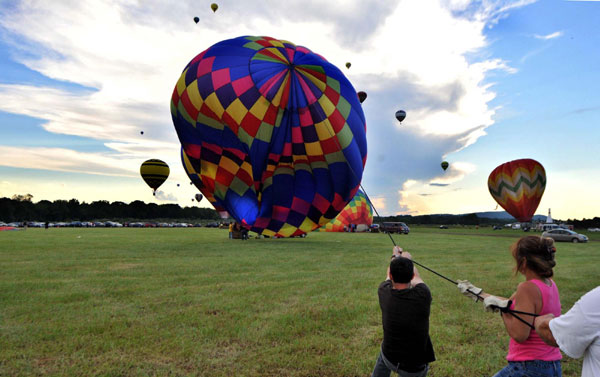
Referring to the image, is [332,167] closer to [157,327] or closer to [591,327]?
[157,327]

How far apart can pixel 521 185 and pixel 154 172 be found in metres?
31.4

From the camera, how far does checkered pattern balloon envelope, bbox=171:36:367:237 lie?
43.6 feet

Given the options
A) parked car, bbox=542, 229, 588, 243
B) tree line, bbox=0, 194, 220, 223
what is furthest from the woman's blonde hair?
tree line, bbox=0, 194, 220, 223

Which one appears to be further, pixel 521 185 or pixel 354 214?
pixel 354 214

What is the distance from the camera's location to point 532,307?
234 cm

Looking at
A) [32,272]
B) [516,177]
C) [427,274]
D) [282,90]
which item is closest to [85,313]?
[32,272]

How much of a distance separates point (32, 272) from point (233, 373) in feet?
30.5

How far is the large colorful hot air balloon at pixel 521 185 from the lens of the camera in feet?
99.5

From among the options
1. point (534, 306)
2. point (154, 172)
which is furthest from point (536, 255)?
point (154, 172)

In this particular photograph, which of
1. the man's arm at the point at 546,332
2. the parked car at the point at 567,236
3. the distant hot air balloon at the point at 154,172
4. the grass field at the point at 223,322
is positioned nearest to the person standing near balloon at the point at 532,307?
the man's arm at the point at 546,332

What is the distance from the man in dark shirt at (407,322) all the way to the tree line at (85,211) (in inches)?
4557

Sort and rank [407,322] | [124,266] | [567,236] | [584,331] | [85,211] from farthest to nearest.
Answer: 1. [85,211]
2. [567,236]
3. [124,266]
4. [407,322]
5. [584,331]

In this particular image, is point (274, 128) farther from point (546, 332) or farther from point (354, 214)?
point (354, 214)

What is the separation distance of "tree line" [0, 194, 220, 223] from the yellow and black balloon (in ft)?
279
